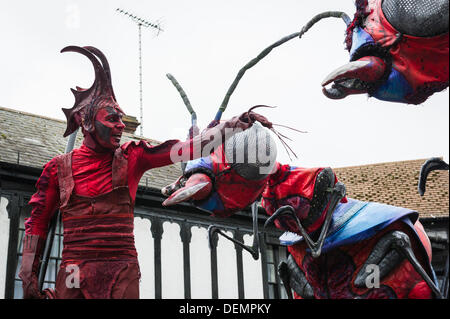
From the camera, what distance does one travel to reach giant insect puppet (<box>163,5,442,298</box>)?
3.96m

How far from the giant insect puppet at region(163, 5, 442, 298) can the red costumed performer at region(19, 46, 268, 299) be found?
34 cm

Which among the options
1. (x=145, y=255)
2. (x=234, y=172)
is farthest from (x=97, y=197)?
(x=145, y=255)

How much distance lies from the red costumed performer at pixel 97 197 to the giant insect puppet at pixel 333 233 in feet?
1.12

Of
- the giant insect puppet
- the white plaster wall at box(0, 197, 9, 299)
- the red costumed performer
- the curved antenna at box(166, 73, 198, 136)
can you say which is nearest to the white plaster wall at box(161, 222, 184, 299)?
the white plaster wall at box(0, 197, 9, 299)

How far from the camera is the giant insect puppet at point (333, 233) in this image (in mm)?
3963

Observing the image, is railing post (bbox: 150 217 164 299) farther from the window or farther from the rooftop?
the window

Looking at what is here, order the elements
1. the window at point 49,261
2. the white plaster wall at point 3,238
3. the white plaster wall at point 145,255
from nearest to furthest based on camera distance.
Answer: the white plaster wall at point 3,238
the window at point 49,261
the white plaster wall at point 145,255

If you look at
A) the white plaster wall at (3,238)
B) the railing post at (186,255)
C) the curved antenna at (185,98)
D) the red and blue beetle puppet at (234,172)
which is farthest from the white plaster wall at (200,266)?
Answer: the red and blue beetle puppet at (234,172)

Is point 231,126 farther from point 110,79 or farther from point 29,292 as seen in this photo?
point 29,292

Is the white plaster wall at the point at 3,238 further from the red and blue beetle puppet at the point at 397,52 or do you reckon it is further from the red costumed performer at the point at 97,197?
the red and blue beetle puppet at the point at 397,52

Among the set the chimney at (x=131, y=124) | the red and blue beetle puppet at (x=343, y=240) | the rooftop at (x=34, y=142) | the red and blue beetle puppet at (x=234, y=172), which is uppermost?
the chimney at (x=131, y=124)

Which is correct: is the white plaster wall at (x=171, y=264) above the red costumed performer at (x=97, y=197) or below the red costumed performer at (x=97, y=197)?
above
